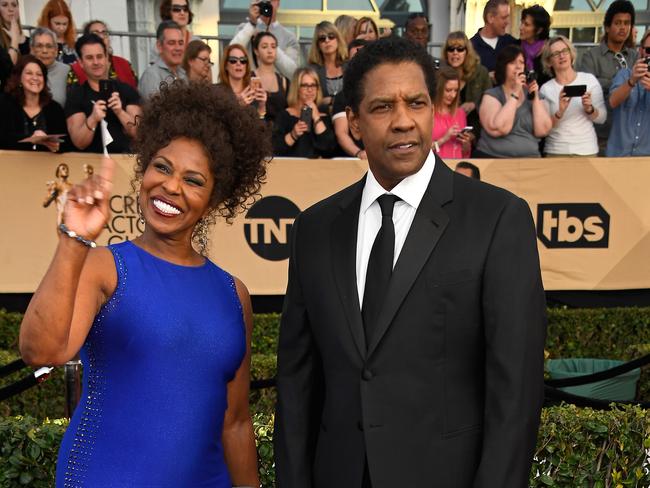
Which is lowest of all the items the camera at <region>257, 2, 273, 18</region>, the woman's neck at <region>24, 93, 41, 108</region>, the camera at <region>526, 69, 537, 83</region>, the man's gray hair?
the woman's neck at <region>24, 93, 41, 108</region>

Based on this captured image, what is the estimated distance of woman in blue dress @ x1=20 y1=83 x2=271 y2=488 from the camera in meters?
2.16

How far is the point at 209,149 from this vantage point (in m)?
2.69

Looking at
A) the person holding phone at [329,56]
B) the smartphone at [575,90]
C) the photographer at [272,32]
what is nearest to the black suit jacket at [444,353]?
the smartphone at [575,90]

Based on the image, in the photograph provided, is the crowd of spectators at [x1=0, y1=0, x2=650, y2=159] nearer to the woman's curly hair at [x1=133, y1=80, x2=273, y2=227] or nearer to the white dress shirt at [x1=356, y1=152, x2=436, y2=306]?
the woman's curly hair at [x1=133, y1=80, x2=273, y2=227]

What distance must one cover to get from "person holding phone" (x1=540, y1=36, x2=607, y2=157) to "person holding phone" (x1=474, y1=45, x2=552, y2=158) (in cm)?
17

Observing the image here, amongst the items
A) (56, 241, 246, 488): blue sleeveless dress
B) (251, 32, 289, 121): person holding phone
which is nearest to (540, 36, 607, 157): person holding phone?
(251, 32, 289, 121): person holding phone

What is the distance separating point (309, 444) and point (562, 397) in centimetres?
199

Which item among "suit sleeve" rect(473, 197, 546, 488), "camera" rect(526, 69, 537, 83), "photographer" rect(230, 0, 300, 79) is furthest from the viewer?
"photographer" rect(230, 0, 300, 79)

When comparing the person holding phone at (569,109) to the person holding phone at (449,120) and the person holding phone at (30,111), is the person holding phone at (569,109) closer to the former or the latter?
the person holding phone at (449,120)

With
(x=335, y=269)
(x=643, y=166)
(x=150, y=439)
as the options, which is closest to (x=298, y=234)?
(x=335, y=269)

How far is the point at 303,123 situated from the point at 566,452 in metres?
4.48

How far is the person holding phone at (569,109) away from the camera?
25.3 ft

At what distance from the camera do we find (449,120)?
739 cm

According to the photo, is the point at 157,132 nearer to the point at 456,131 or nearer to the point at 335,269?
the point at 335,269
